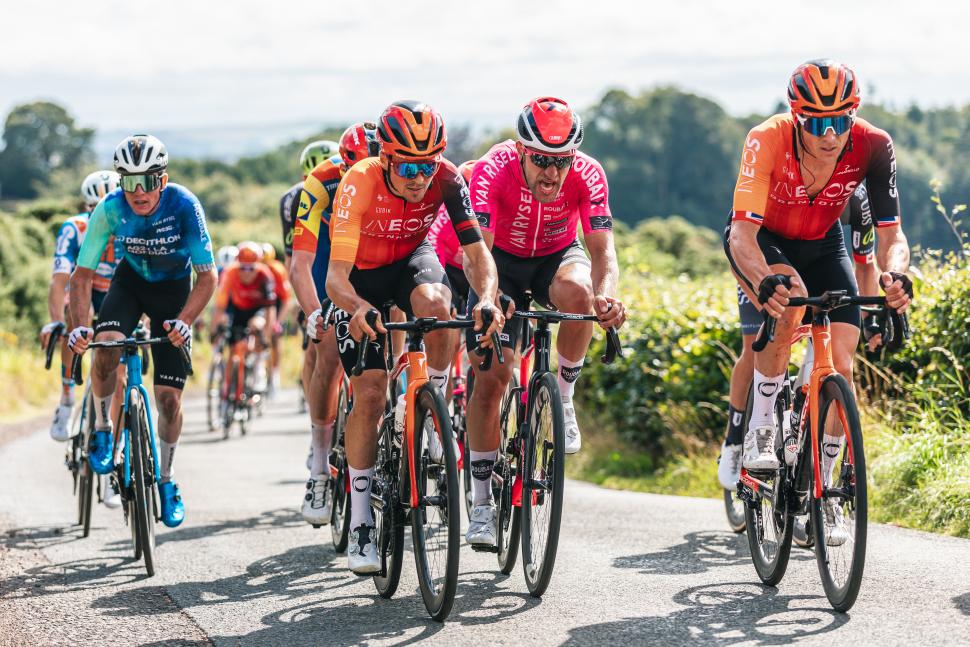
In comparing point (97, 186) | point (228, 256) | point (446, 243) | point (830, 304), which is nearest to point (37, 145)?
point (228, 256)

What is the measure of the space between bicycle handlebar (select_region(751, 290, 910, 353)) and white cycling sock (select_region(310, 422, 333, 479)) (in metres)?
3.22

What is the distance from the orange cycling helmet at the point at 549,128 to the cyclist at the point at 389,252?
0.43m

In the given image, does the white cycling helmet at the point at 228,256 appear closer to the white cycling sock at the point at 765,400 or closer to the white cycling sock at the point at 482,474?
the white cycling sock at the point at 482,474

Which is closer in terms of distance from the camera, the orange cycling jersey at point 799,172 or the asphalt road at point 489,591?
the asphalt road at point 489,591

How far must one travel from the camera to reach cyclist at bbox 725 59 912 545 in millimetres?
5988

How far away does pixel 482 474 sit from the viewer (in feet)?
22.4

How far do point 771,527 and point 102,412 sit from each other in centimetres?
459

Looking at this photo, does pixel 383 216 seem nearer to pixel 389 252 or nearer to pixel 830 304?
pixel 389 252

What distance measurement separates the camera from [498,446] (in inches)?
269

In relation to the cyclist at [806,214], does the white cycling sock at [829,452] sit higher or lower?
lower

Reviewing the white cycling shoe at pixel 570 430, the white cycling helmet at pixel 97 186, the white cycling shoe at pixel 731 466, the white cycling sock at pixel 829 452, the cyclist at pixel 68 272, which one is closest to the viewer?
the white cycling sock at pixel 829 452

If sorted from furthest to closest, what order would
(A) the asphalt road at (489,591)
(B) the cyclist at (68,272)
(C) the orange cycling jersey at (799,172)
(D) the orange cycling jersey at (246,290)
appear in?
1. (D) the orange cycling jersey at (246,290)
2. (B) the cyclist at (68,272)
3. (C) the orange cycling jersey at (799,172)
4. (A) the asphalt road at (489,591)

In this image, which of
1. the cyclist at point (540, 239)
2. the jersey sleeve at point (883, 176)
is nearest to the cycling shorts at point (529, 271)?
the cyclist at point (540, 239)

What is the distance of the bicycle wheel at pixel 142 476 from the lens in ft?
24.5
